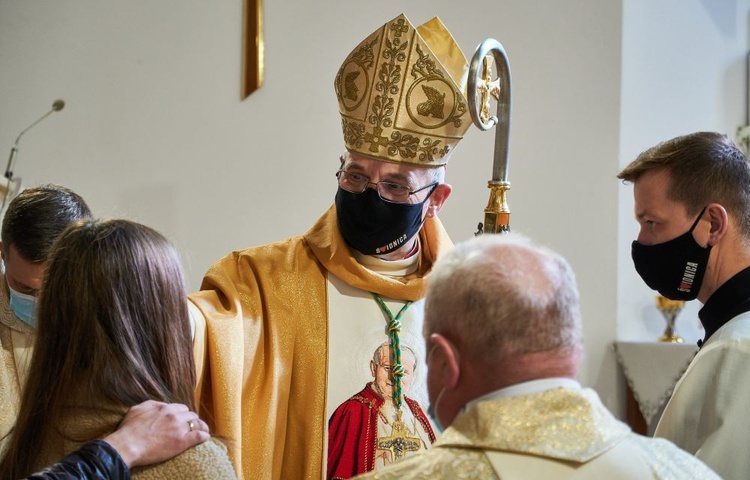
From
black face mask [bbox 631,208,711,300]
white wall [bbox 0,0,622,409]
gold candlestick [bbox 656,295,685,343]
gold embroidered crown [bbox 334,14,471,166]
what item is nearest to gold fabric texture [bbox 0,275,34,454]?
gold embroidered crown [bbox 334,14,471,166]

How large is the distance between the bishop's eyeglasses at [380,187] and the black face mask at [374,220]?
2cm

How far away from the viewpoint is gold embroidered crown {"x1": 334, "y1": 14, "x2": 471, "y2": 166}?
333cm

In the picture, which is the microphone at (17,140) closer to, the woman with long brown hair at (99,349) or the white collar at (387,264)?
the white collar at (387,264)

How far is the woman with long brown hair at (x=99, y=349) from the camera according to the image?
1.83m

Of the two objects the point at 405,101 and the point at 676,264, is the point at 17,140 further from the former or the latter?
the point at 676,264

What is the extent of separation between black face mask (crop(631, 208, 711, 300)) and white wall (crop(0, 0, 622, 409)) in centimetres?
300

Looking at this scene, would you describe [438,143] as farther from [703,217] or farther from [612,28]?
[612,28]

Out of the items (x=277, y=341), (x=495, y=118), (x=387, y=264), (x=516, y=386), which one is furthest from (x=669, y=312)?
(x=516, y=386)

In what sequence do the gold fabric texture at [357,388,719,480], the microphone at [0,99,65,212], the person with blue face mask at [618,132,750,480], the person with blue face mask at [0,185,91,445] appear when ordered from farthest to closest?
1. the microphone at [0,99,65,212]
2. the person with blue face mask at [0,185,91,445]
3. the person with blue face mask at [618,132,750,480]
4. the gold fabric texture at [357,388,719,480]

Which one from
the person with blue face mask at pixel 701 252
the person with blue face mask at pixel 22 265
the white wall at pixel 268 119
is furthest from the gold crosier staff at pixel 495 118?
the white wall at pixel 268 119

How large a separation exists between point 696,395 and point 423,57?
1491 mm

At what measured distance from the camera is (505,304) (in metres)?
1.61

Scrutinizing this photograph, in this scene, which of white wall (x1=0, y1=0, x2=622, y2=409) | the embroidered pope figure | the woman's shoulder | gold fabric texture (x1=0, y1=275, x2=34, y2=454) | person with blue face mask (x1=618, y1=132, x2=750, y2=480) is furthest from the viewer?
white wall (x1=0, y1=0, x2=622, y2=409)

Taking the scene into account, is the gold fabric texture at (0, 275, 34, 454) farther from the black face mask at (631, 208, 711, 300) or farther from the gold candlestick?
the gold candlestick
